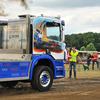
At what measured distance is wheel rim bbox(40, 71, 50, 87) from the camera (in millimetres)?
9066

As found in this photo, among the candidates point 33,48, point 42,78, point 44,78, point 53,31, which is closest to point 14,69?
point 33,48

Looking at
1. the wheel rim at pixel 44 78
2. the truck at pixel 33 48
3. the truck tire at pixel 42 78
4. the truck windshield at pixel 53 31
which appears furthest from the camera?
the truck windshield at pixel 53 31

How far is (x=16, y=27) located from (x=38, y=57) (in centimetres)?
150

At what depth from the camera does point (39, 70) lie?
8.91 metres

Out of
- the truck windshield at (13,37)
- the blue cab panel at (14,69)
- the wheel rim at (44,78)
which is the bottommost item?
the wheel rim at (44,78)

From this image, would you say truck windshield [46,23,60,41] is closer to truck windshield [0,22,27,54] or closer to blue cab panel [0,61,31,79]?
truck windshield [0,22,27,54]

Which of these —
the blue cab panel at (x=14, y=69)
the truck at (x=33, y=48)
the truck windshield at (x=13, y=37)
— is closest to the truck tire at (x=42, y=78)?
the truck at (x=33, y=48)

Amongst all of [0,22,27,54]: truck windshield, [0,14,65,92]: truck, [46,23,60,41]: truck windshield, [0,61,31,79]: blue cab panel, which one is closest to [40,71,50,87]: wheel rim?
[0,14,65,92]: truck

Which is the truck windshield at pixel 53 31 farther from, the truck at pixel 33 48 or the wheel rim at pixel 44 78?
the wheel rim at pixel 44 78

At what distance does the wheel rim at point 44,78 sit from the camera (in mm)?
9066

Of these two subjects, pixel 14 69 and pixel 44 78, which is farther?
pixel 44 78

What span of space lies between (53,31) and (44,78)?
1997mm

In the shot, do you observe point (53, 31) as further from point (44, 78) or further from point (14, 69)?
point (14, 69)

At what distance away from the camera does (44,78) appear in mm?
9219
